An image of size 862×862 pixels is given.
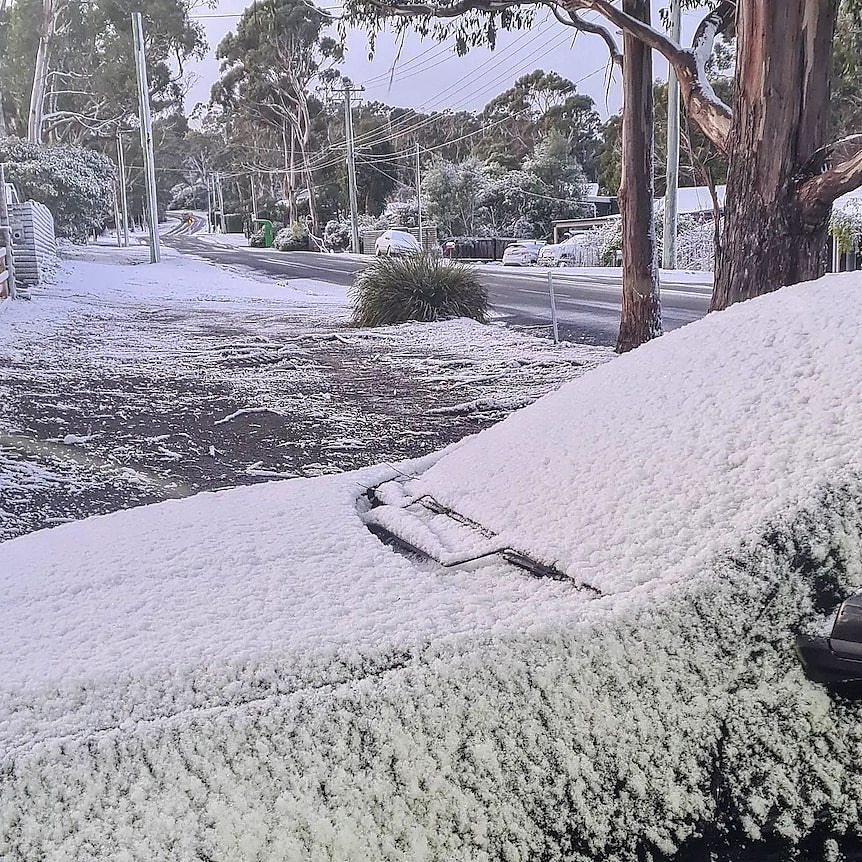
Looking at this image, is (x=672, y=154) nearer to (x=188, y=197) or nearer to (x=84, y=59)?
(x=84, y=59)

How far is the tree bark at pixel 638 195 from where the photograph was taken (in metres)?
9.95

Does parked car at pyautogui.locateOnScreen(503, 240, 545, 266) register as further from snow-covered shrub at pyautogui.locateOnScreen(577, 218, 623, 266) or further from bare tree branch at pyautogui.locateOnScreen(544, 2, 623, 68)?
bare tree branch at pyautogui.locateOnScreen(544, 2, 623, 68)

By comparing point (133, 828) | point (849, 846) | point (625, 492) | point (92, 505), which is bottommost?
point (92, 505)

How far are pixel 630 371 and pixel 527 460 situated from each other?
0.42 metres

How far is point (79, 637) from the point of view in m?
1.82

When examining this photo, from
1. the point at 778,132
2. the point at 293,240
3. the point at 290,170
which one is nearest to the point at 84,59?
the point at 293,240

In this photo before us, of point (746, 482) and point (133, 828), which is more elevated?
point (746, 482)

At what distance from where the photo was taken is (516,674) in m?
1.49

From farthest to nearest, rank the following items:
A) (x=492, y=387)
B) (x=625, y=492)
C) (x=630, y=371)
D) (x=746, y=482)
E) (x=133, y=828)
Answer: (x=492, y=387) → (x=630, y=371) → (x=625, y=492) → (x=746, y=482) → (x=133, y=828)

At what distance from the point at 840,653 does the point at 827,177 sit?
6.16 metres

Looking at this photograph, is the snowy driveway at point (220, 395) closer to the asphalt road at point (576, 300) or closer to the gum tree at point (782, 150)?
the asphalt road at point (576, 300)

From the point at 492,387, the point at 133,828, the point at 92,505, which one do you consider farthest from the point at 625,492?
the point at 492,387

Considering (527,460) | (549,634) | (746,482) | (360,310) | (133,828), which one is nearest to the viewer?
(133,828)

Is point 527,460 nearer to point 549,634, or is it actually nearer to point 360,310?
point 549,634
